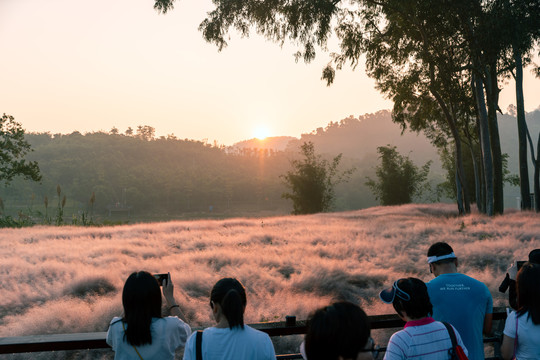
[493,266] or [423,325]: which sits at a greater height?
[423,325]

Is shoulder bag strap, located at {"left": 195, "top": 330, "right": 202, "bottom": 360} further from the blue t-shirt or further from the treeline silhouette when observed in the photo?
the treeline silhouette

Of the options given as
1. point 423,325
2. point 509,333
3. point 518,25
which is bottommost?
point 509,333

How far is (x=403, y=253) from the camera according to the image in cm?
1460

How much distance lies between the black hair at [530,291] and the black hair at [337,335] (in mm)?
1624

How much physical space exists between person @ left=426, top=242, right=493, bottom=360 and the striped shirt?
827mm

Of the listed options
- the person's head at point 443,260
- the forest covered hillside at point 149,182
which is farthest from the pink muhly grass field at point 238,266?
the forest covered hillside at point 149,182

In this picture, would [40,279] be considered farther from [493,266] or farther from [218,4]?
[218,4]

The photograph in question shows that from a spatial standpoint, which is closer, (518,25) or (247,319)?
(247,319)

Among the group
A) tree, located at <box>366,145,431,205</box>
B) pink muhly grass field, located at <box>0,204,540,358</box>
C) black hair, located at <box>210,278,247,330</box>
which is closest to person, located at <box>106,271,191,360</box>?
black hair, located at <box>210,278,247,330</box>

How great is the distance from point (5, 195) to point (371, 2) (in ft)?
386

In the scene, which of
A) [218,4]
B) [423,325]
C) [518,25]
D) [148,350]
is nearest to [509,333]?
[423,325]

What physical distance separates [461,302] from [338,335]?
6.42ft

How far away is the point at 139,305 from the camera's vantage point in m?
2.77

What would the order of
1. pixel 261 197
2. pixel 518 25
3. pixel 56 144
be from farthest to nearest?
pixel 56 144, pixel 261 197, pixel 518 25
